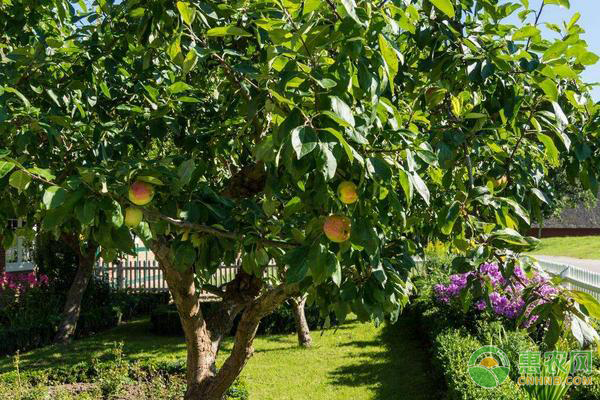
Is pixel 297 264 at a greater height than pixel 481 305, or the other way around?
pixel 297 264

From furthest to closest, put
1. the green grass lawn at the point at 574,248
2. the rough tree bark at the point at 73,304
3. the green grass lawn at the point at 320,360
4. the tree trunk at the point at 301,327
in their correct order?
the green grass lawn at the point at 574,248
the rough tree bark at the point at 73,304
the tree trunk at the point at 301,327
the green grass lawn at the point at 320,360

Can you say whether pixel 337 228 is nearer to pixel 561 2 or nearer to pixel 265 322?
pixel 561 2

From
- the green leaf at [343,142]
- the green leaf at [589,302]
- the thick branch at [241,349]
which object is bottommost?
the thick branch at [241,349]

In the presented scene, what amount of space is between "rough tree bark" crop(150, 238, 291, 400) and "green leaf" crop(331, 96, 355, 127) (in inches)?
95.9

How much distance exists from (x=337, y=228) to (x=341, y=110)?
421 millimetres

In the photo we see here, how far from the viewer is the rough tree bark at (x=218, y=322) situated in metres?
3.95

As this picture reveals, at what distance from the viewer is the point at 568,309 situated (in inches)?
74.3

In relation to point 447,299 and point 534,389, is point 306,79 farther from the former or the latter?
point 447,299

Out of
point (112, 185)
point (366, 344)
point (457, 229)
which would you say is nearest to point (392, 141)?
point (457, 229)

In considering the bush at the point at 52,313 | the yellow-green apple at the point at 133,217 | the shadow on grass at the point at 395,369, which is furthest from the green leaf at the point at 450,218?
the bush at the point at 52,313

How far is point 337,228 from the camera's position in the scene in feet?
5.75

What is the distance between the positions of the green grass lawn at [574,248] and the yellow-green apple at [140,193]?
28.3 metres

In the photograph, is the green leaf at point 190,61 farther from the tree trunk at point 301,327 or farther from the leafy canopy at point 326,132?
the tree trunk at point 301,327

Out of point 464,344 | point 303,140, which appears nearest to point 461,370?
point 464,344
